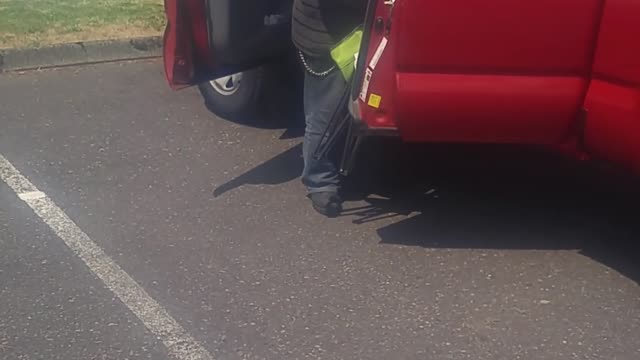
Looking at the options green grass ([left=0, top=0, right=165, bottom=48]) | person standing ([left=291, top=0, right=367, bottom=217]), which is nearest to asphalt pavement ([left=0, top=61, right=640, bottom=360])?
person standing ([left=291, top=0, right=367, bottom=217])

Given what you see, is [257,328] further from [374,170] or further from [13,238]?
[374,170]

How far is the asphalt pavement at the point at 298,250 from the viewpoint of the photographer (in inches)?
151

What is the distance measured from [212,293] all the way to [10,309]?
77cm

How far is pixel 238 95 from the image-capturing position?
6168 millimetres

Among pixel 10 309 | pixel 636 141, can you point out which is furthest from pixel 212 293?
pixel 636 141

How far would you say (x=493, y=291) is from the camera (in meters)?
4.19

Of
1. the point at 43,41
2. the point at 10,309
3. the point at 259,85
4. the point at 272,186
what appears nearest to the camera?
the point at 10,309

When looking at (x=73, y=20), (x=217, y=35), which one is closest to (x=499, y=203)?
(x=217, y=35)

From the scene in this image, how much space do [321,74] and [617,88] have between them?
4.72 ft

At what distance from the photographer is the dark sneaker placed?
493 centimetres

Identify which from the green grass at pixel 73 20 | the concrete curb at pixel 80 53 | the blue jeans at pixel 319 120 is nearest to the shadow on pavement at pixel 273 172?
the blue jeans at pixel 319 120

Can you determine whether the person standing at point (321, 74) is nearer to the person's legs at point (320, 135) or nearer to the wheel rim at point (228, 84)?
the person's legs at point (320, 135)

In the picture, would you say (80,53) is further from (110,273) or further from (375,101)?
(375,101)

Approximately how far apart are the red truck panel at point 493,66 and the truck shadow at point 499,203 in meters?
0.69
